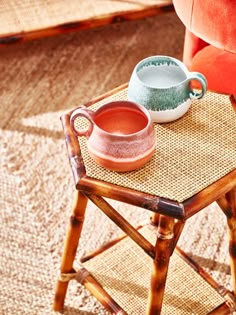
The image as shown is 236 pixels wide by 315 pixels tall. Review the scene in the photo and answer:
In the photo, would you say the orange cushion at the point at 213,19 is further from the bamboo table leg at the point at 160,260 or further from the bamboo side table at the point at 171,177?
the bamboo table leg at the point at 160,260

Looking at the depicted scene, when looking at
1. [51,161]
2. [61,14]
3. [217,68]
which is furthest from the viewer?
[61,14]

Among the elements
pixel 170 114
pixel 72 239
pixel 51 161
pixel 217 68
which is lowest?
pixel 51 161

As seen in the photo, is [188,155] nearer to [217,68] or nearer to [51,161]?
[217,68]

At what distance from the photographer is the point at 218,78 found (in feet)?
4.61

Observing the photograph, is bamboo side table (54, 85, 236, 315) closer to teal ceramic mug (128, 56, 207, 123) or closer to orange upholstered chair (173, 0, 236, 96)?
teal ceramic mug (128, 56, 207, 123)

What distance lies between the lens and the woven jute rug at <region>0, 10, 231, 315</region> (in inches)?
54.3

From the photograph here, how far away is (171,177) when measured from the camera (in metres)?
1.00

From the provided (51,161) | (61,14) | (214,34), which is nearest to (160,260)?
(214,34)

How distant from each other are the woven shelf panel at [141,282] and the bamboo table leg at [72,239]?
0.06 m

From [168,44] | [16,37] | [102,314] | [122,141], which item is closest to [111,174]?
[122,141]

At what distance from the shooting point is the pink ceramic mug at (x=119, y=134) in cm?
99

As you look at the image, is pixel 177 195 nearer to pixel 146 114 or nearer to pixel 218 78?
pixel 146 114

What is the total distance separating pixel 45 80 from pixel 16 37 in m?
0.15

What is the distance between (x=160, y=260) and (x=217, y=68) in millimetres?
532
